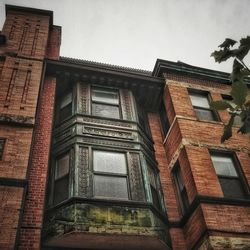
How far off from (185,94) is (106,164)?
15.8 ft

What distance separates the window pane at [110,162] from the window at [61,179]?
0.91 m

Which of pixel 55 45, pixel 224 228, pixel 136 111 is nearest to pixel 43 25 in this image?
pixel 55 45

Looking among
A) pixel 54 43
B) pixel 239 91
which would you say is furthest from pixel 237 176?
pixel 54 43

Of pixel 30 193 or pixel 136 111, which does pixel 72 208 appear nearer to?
pixel 30 193

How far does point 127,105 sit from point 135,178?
3690 mm

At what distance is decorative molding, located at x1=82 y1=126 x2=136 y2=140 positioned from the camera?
1089 cm

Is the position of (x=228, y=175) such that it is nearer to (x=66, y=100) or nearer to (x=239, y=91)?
(x=66, y=100)

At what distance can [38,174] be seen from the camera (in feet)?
29.9

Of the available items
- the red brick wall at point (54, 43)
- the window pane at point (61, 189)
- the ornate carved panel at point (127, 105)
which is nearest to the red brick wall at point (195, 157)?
the ornate carved panel at point (127, 105)

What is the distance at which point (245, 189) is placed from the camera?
10.0 metres

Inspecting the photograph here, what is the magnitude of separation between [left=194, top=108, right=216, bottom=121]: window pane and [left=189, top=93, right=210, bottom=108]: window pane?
0.94 ft

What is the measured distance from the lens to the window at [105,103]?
1209 centimetres

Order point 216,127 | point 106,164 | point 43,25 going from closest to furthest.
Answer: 1. point 106,164
2. point 216,127
3. point 43,25

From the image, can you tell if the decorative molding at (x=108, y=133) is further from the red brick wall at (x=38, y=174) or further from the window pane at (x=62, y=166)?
the red brick wall at (x=38, y=174)
